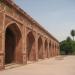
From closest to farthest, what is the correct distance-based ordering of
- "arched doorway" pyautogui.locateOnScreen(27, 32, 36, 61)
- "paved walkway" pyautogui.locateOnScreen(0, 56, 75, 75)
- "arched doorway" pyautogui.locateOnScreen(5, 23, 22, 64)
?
"paved walkway" pyautogui.locateOnScreen(0, 56, 75, 75) → "arched doorway" pyautogui.locateOnScreen(5, 23, 22, 64) → "arched doorway" pyautogui.locateOnScreen(27, 32, 36, 61)

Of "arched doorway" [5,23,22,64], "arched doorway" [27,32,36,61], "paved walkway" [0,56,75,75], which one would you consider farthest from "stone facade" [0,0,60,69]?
"arched doorway" [27,32,36,61]

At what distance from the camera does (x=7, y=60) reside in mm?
16453

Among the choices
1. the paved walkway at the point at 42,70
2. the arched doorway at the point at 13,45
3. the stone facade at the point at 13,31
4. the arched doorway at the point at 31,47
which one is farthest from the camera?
the arched doorway at the point at 31,47

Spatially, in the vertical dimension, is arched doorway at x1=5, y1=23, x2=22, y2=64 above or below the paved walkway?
above

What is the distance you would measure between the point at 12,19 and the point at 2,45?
2.49 metres

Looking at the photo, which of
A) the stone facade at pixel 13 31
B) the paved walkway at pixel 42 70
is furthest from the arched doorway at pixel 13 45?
the paved walkway at pixel 42 70

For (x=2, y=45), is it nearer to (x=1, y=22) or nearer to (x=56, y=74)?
(x=1, y=22)

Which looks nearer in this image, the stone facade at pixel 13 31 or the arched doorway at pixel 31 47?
the stone facade at pixel 13 31

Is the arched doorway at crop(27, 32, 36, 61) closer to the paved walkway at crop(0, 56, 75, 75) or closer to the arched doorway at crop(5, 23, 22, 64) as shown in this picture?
the arched doorway at crop(5, 23, 22, 64)

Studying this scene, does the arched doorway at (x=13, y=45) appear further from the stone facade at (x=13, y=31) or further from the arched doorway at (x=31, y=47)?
the arched doorway at (x=31, y=47)

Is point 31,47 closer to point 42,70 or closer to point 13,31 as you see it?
point 13,31

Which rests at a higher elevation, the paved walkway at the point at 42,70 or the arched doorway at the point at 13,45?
the arched doorway at the point at 13,45

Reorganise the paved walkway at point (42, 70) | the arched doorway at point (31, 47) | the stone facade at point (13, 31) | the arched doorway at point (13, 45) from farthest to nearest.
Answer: the arched doorway at point (31, 47) < the arched doorway at point (13, 45) < the stone facade at point (13, 31) < the paved walkway at point (42, 70)


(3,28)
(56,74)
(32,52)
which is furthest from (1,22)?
(32,52)
